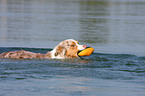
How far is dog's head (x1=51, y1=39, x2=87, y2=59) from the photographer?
13.7 metres

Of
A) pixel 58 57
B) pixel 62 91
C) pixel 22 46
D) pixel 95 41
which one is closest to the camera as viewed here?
pixel 62 91

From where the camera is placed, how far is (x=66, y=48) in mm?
13805

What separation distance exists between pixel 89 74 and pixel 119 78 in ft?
3.26

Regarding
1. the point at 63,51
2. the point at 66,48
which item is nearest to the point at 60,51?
the point at 63,51

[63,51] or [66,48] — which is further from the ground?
[66,48]

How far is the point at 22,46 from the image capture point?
18.8 m

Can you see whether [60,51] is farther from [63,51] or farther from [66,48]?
[66,48]

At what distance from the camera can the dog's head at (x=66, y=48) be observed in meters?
13.7

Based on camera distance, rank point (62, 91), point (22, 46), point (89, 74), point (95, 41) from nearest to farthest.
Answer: point (62, 91)
point (89, 74)
point (22, 46)
point (95, 41)

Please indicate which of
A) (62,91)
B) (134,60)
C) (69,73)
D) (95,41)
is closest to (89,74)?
(69,73)

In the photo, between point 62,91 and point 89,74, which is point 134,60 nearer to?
point 89,74

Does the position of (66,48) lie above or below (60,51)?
above

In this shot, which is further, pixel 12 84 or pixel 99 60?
pixel 99 60

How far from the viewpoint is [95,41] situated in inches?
827
